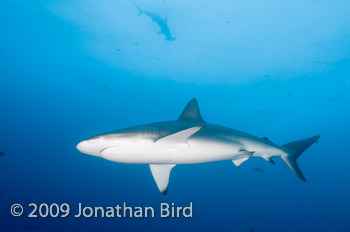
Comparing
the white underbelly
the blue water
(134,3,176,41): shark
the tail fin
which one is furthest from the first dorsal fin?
(134,3,176,41): shark

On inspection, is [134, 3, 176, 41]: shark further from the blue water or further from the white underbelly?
the white underbelly

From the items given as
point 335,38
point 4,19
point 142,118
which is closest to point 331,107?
point 335,38

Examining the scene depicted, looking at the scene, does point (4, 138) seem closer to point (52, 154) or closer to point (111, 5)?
point (52, 154)

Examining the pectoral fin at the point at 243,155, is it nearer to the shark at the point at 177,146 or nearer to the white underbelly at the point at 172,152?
the shark at the point at 177,146

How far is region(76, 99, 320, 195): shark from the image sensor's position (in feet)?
8.54

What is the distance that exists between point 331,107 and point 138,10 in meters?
17.3

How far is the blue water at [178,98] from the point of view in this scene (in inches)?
473

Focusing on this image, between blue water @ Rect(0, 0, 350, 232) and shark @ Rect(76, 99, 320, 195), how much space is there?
951 cm

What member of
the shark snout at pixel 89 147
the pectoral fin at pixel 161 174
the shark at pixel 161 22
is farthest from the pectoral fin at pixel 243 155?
the shark at pixel 161 22

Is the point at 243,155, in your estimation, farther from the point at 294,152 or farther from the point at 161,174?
the point at 161,174

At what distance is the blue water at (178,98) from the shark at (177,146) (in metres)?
9.51

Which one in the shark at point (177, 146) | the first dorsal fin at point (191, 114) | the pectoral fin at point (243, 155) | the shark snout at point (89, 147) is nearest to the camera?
the shark snout at point (89, 147)

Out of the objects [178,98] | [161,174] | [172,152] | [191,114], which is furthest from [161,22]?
[172,152]

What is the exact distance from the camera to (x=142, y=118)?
20938mm
